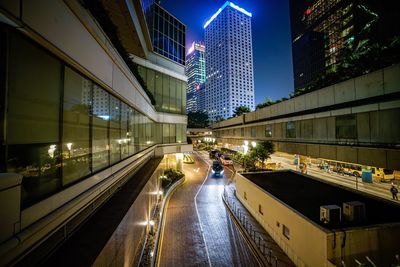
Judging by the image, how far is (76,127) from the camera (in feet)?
14.0

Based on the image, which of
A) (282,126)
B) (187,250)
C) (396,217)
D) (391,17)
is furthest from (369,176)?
(391,17)

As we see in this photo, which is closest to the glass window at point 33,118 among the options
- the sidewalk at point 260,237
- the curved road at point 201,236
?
the curved road at point 201,236

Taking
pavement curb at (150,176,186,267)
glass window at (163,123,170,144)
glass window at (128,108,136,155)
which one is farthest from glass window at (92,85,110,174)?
glass window at (163,123,170,144)

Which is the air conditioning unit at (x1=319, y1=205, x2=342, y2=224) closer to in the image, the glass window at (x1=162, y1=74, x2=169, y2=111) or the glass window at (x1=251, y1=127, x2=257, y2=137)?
the glass window at (x1=162, y1=74, x2=169, y2=111)

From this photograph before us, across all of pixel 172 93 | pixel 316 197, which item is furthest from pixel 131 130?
pixel 172 93

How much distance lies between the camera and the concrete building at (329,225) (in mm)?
7445

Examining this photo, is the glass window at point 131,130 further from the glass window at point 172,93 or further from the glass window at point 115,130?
the glass window at point 172,93

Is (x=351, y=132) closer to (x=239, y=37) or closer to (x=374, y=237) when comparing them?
(x=374, y=237)

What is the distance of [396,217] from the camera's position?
909 cm

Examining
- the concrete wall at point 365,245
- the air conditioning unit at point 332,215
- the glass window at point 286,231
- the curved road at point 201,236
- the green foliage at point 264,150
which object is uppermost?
the green foliage at point 264,150

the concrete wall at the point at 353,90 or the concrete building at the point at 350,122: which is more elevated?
the concrete wall at the point at 353,90

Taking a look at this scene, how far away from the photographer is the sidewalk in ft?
31.9

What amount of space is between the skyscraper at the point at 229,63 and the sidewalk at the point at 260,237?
123590 millimetres

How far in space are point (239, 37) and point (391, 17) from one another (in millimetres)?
125026
